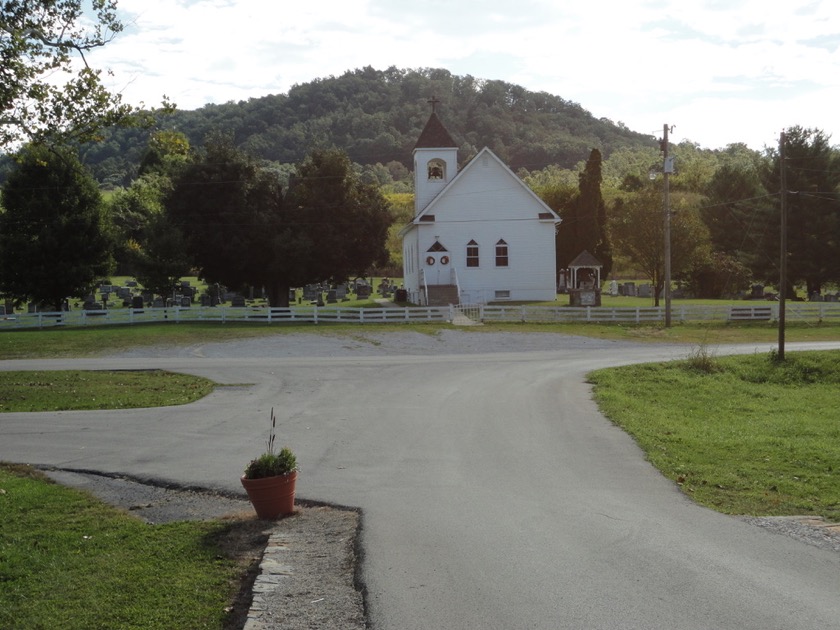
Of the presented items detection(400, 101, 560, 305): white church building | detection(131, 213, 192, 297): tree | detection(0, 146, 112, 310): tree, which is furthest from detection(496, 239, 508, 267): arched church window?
detection(0, 146, 112, 310): tree

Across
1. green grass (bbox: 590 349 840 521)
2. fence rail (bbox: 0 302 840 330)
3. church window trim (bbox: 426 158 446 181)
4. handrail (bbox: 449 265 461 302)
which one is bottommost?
green grass (bbox: 590 349 840 521)

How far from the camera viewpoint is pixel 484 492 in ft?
34.7

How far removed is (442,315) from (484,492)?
102 feet

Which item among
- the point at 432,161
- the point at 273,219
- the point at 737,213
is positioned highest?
the point at 432,161

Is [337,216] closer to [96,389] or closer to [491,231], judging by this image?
[491,231]

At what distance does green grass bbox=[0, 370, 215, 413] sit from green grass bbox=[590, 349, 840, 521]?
1048cm

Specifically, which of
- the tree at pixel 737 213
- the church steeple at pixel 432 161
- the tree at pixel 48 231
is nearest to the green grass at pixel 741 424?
the church steeple at pixel 432 161

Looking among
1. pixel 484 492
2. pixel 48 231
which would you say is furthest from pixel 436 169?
pixel 484 492

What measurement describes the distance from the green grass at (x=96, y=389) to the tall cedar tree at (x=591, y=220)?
140ft

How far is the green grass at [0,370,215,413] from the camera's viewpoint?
19.6 m

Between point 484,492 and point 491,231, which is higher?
point 491,231

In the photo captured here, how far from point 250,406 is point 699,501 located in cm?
1128

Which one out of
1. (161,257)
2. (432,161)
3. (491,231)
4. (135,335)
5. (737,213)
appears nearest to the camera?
(135,335)

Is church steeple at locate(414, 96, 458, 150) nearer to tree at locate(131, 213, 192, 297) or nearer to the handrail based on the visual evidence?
the handrail
